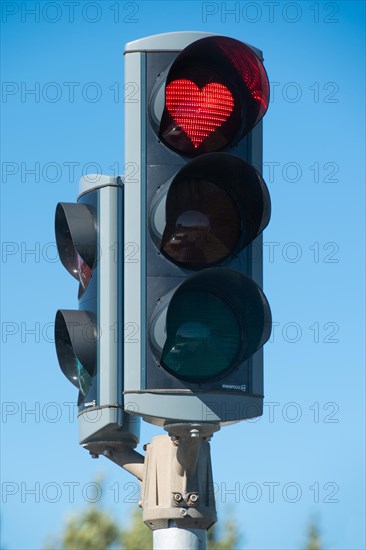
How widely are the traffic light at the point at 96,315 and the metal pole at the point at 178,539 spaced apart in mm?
559

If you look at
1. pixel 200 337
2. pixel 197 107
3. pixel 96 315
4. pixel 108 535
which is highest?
pixel 197 107

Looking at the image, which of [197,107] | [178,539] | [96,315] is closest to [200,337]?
[96,315]

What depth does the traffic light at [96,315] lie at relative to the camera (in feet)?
23.7

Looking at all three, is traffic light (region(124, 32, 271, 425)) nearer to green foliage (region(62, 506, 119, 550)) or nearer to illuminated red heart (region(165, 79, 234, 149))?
illuminated red heart (region(165, 79, 234, 149))

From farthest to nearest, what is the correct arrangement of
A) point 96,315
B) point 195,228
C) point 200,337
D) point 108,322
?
point 96,315
point 108,322
point 195,228
point 200,337

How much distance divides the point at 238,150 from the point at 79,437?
1.60m

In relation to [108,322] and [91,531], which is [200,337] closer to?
[108,322]

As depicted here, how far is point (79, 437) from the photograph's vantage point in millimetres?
7781

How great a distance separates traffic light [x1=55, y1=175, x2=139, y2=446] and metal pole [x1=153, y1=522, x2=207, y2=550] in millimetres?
559

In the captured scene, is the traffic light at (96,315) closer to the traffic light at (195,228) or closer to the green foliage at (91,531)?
the traffic light at (195,228)

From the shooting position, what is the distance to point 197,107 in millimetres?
7137

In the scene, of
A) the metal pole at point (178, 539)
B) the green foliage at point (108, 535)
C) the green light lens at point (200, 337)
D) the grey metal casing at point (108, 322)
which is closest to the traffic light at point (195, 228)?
the green light lens at point (200, 337)

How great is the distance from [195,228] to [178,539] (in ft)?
4.39

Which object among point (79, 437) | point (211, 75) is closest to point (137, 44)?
point (211, 75)
